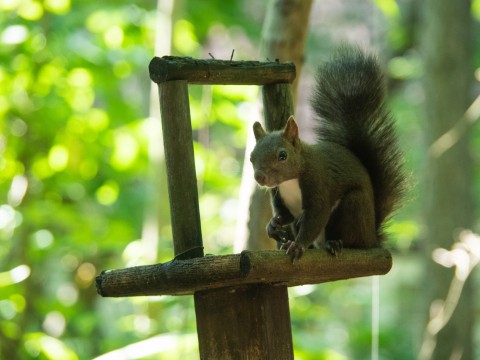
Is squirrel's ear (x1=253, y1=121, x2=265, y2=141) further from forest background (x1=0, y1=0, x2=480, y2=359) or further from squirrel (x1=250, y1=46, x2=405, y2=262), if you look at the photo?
forest background (x1=0, y1=0, x2=480, y2=359)

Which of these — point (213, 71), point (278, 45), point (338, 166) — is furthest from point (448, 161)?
point (213, 71)

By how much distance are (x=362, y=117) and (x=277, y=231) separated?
0.43 metres

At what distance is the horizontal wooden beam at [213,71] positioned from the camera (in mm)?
1869

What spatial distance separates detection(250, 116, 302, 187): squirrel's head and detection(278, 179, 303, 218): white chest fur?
0.06 metres

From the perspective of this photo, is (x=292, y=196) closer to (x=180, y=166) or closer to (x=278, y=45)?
(x=180, y=166)

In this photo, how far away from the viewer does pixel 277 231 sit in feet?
6.82

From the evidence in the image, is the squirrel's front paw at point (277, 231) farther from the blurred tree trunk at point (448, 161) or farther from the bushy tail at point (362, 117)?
the blurred tree trunk at point (448, 161)

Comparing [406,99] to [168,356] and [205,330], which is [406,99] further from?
[205,330]

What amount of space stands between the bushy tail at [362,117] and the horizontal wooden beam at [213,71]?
170mm

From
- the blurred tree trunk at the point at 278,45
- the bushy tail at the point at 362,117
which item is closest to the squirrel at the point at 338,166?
the bushy tail at the point at 362,117

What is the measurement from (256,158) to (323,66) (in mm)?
430

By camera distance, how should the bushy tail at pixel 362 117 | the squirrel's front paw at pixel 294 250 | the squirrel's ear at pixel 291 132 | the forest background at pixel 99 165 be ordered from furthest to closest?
the forest background at pixel 99 165, the bushy tail at pixel 362 117, the squirrel's ear at pixel 291 132, the squirrel's front paw at pixel 294 250

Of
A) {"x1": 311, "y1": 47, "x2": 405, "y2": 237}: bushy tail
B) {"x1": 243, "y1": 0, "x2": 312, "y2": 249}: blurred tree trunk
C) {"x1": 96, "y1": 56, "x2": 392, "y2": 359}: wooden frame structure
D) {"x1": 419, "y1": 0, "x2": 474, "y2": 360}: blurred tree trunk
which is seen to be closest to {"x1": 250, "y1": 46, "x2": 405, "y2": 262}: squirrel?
{"x1": 311, "y1": 47, "x2": 405, "y2": 237}: bushy tail

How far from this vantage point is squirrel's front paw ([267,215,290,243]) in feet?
6.81
